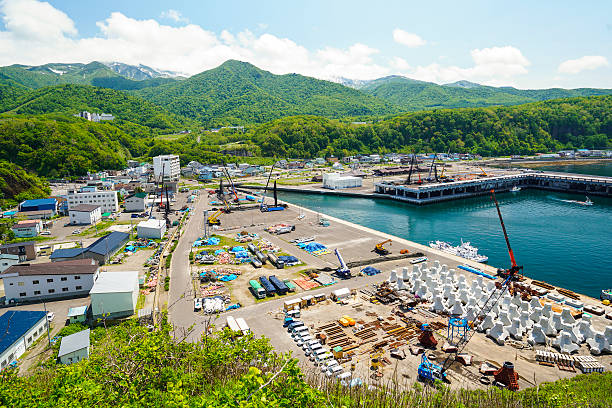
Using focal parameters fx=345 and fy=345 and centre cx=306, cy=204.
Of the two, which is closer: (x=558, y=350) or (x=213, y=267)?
(x=558, y=350)

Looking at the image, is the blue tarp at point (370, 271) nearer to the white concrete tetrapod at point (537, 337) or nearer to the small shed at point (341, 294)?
the small shed at point (341, 294)

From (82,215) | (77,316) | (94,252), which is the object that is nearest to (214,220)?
(94,252)

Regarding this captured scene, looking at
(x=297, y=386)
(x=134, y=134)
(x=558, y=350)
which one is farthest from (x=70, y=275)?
(x=134, y=134)

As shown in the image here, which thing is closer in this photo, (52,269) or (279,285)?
(52,269)

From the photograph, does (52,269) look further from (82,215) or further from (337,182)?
(337,182)

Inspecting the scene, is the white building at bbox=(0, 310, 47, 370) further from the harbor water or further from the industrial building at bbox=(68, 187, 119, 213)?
the industrial building at bbox=(68, 187, 119, 213)

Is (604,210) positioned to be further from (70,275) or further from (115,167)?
(115,167)
